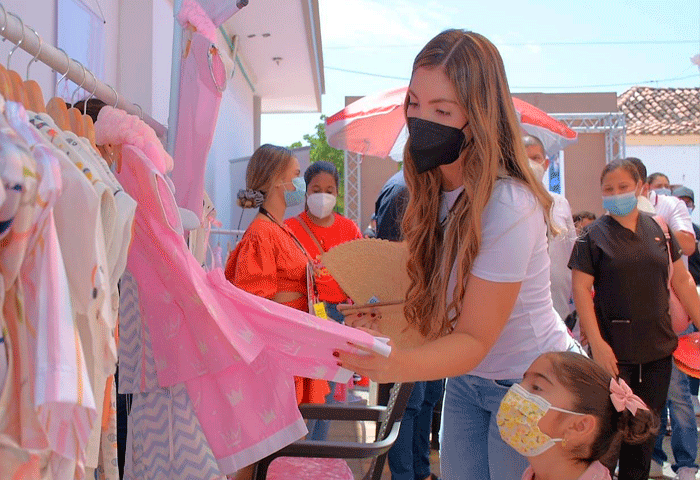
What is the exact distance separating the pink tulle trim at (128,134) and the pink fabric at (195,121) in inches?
14.4

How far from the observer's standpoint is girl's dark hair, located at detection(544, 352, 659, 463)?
6.92 feet

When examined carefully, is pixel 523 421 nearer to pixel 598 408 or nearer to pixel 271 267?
pixel 598 408

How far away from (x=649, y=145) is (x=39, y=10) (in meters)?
24.1

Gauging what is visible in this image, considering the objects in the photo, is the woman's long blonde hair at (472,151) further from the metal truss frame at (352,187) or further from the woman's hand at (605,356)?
the metal truss frame at (352,187)

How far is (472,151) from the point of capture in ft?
5.69

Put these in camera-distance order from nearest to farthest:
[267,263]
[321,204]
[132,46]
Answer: [267,263], [132,46], [321,204]

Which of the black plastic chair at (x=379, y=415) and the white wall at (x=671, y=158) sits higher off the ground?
the white wall at (x=671, y=158)

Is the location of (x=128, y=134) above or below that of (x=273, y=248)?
above

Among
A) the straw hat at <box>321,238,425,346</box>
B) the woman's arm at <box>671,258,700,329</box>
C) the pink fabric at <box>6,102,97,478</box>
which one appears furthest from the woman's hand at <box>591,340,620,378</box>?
the pink fabric at <box>6,102,97,478</box>

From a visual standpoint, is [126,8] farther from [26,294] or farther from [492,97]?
[26,294]

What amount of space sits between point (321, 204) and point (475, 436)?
8.97ft

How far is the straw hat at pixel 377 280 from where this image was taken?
1957 millimetres

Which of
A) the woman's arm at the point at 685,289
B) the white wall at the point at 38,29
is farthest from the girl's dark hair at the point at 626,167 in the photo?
the white wall at the point at 38,29

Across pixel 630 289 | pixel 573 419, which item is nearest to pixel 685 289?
pixel 630 289
